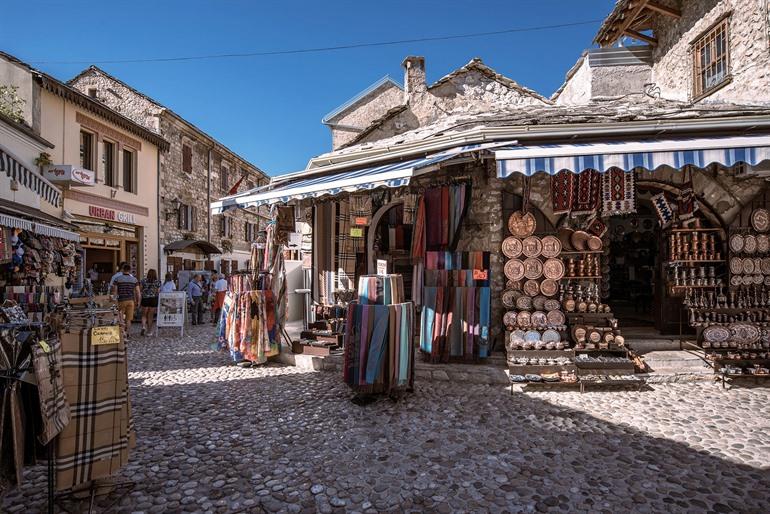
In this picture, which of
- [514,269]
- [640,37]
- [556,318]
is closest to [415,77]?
[640,37]

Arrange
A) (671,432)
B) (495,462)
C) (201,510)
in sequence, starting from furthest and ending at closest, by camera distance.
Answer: (671,432), (495,462), (201,510)

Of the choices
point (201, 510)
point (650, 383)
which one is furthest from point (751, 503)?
point (201, 510)

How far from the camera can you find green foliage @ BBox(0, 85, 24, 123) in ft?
35.3

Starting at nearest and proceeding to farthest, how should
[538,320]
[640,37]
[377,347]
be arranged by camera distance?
[377,347] < [538,320] < [640,37]

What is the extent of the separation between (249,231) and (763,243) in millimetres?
25328

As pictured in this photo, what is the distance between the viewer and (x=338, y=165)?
Result: 24.7 feet

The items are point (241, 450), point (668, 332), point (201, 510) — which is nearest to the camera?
point (201, 510)

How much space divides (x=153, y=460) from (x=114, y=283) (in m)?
7.15

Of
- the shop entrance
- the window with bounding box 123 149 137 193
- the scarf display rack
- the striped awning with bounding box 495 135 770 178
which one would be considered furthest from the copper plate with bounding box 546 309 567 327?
the window with bounding box 123 149 137 193

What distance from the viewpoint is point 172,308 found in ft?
33.1

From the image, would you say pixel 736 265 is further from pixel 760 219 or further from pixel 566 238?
pixel 566 238

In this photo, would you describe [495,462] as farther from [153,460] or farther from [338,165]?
[338,165]

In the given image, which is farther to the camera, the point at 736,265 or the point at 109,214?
the point at 109,214

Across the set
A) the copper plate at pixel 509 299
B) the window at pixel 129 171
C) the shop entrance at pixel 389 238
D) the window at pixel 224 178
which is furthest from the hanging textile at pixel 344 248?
the window at pixel 224 178
